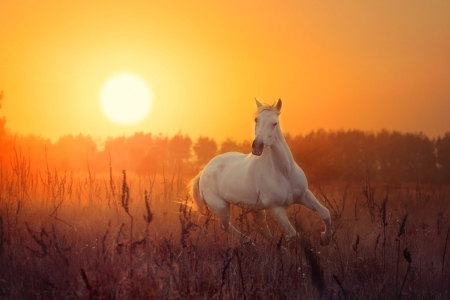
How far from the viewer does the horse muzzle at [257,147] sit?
6582 mm

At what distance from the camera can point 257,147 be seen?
6605 millimetres

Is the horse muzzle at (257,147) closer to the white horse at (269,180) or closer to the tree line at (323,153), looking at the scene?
the white horse at (269,180)

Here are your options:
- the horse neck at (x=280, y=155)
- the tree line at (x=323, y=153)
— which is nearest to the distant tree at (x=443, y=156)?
the tree line at (x=323, y=153)

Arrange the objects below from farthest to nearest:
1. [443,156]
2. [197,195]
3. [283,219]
→ [443,156], [197,195], [283,219]

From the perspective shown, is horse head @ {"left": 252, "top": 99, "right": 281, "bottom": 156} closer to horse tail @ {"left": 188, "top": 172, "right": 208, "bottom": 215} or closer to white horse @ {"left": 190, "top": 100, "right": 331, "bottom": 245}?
white horse @ {"left": 190, "top": 100, "right": 331, "bottom": 245}

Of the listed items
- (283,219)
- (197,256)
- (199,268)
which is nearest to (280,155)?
(283,219)

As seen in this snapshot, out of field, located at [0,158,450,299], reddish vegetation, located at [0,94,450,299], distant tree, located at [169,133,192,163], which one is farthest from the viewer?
distant tree, located at [169,133,192,163]

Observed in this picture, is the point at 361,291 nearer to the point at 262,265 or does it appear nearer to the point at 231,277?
the point at 262,265

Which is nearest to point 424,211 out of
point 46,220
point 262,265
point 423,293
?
point 423,293

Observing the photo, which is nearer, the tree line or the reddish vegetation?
the reddish vegetation

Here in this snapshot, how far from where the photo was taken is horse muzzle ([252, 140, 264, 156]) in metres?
6.58

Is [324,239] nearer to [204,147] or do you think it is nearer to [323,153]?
[323,153]

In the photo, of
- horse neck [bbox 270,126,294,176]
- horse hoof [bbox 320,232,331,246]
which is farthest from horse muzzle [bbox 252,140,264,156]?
horse hoof [bbox 320,232,331,246]

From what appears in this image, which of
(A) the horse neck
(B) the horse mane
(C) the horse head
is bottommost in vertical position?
(A) the horse neck
